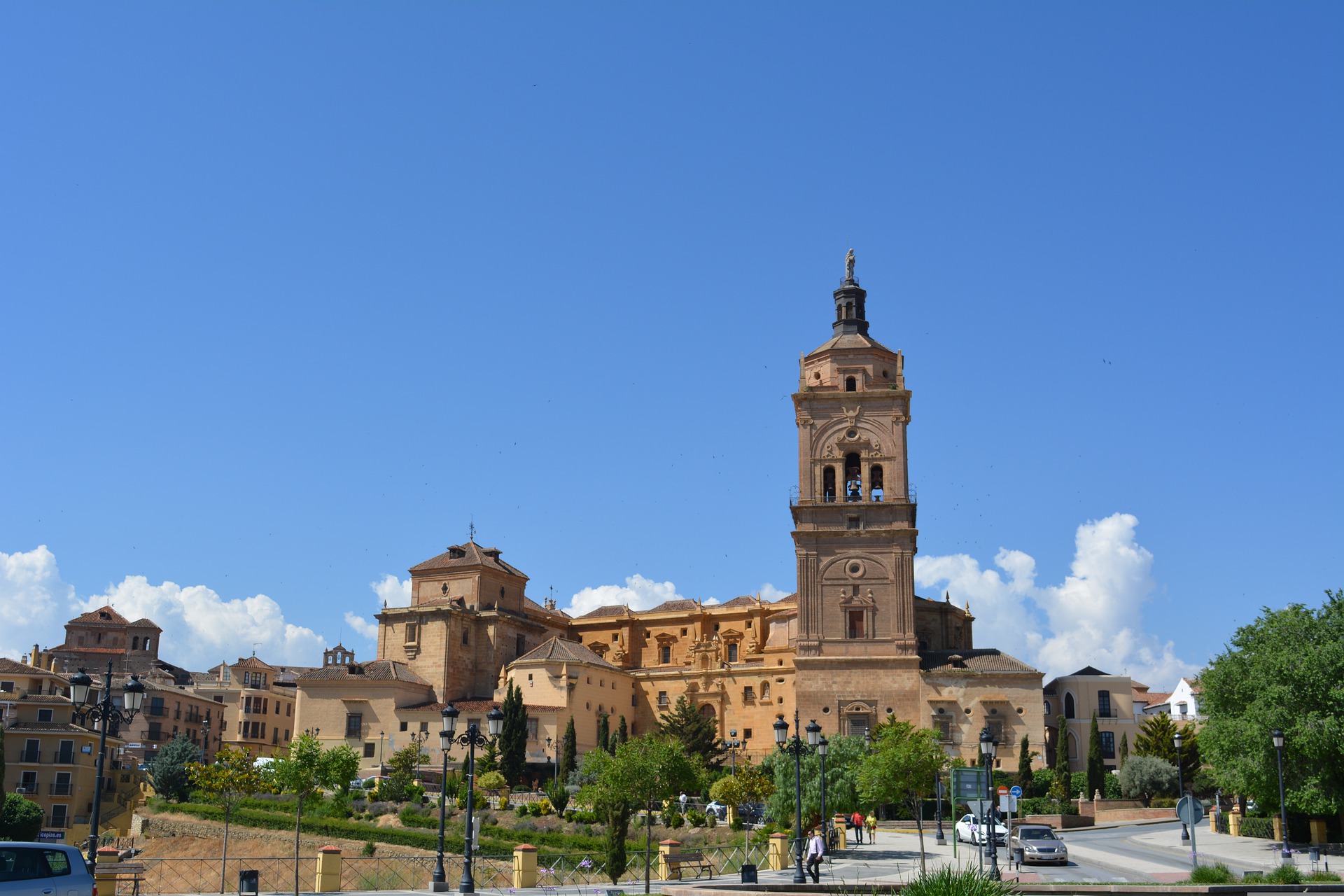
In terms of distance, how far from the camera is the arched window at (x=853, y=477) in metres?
69.2

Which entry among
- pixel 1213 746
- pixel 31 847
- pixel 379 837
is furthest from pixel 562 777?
pixel 31 847

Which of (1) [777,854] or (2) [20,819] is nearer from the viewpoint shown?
(1) [777,854]

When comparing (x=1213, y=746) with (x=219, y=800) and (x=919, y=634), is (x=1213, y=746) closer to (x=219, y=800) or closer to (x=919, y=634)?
(x=919, y=634)

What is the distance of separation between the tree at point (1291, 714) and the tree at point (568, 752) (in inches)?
1439

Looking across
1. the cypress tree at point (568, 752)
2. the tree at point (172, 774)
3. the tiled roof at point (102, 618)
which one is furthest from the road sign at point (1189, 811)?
the tiled roof at point (102, 618)

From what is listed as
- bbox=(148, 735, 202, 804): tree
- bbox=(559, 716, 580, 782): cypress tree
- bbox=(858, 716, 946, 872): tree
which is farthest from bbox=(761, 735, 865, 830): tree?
bbox=(148, 735, 202, 804): tree

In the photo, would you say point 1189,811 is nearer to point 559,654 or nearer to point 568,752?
point 568,752

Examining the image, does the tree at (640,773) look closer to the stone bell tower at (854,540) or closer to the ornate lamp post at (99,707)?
the ornate lamp post at (99,707)

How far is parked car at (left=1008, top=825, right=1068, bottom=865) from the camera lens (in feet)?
113

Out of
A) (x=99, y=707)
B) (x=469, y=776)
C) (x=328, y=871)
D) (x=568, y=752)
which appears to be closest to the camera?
(x=99, y=707)

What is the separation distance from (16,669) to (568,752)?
3057cm

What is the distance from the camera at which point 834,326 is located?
7375cm

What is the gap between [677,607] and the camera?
289 ft

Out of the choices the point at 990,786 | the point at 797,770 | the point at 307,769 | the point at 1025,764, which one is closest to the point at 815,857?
the point at 797,770
